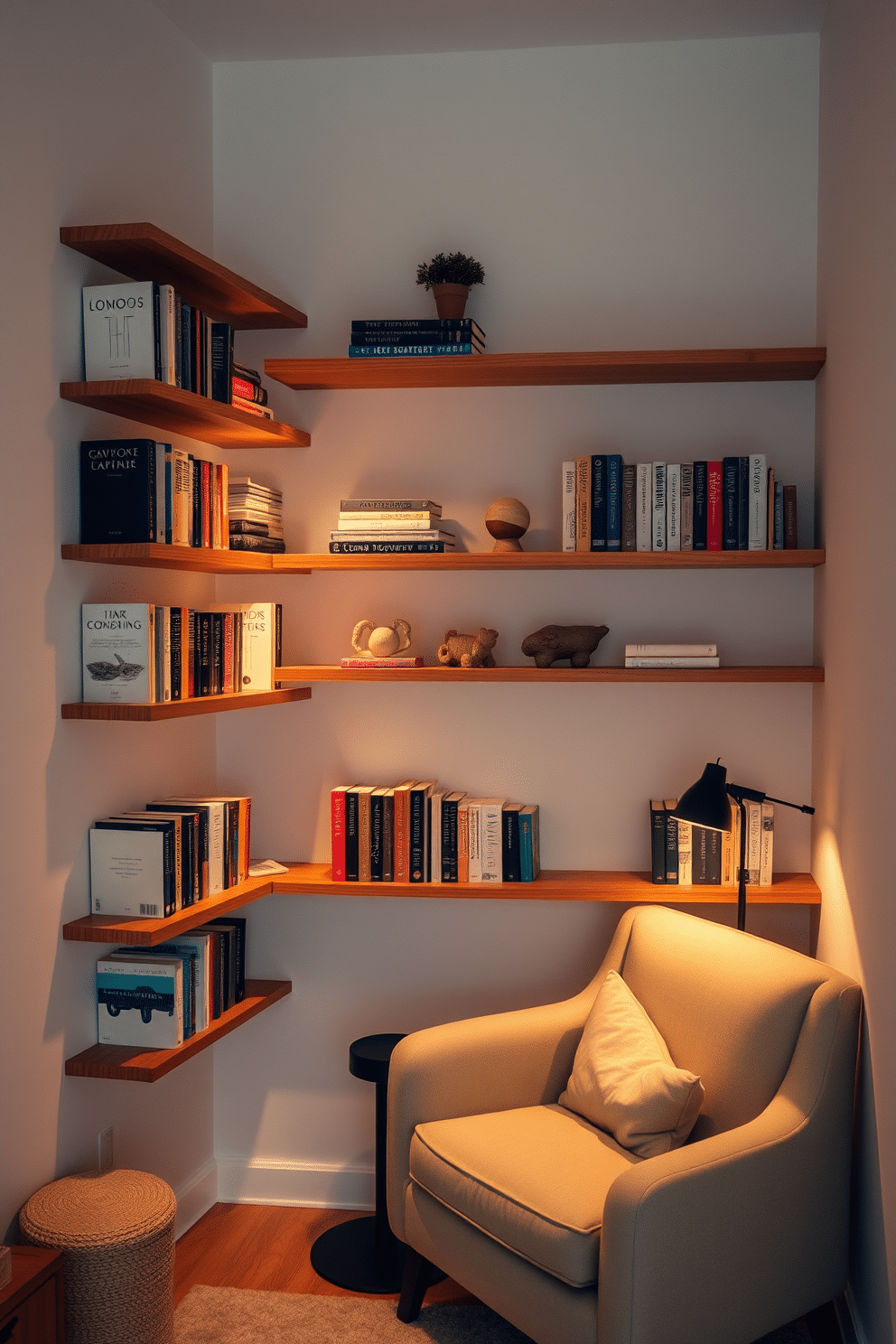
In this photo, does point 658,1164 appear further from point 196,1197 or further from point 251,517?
point 251,517

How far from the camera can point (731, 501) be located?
2.75m

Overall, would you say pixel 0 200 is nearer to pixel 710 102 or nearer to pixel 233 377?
pixel 233 377

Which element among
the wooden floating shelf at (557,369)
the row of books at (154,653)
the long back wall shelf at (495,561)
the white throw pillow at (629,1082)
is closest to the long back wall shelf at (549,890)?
the white throw pillow at (629,1082)

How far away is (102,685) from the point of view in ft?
7.98

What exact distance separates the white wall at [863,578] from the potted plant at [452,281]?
901 mm

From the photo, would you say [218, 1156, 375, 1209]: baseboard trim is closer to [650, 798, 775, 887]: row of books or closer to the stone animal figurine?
[650, 798, 775, 887]: row of books

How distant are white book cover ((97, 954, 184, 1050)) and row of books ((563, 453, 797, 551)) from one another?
4.60 ft

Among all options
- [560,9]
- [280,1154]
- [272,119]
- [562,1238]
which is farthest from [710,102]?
[280,1154]

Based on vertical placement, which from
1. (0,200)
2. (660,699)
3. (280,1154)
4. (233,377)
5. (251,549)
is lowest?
(280,1154)

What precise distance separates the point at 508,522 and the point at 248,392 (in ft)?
2.47

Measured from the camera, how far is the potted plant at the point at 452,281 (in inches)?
114

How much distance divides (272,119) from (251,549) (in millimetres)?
1230

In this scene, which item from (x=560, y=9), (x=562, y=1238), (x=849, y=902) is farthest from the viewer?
(x=560, y=9)

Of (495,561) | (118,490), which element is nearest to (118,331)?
(118,490)
